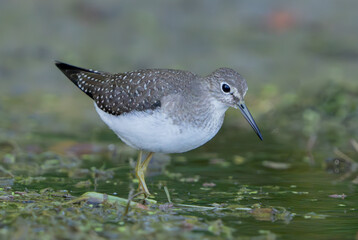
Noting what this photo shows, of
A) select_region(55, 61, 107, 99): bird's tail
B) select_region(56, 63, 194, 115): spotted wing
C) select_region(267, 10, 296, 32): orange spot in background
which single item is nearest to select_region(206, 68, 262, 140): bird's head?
select_region(56, 63, 194, 115): spotted wing

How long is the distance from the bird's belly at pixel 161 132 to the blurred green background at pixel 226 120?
614mm

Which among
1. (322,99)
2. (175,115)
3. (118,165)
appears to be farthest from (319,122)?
(175,115)

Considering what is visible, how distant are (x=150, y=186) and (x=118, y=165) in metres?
1.19

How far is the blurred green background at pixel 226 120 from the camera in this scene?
661cm

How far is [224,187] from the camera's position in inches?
320

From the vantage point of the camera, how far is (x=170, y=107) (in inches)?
298

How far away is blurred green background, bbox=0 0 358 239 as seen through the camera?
6605 millimetres

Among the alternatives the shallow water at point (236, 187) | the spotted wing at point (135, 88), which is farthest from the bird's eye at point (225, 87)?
the shallow water at point (236, 187)

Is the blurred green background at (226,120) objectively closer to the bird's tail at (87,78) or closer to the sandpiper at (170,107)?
the sandpiper at (170,107)

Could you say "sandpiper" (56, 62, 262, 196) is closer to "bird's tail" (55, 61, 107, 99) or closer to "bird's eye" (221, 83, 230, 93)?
"bird's eye" (221, 83, 230, 93)

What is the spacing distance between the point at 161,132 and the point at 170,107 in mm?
326

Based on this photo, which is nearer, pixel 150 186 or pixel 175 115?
pixel 175 115

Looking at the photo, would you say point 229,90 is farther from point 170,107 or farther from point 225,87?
point 170,107

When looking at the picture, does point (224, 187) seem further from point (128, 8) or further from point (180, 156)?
point (128, 8)
